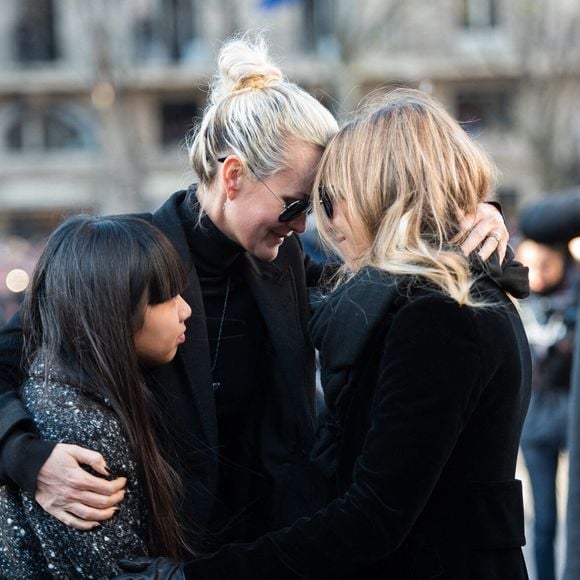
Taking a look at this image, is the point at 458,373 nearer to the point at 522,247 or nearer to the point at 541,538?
the point at 541,538

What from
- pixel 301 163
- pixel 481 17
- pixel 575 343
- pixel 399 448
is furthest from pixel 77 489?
pixel 481 17

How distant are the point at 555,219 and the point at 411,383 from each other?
2.70 m

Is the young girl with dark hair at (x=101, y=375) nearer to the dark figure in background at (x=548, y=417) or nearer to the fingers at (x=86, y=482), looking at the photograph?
the fingers at (x=86, y=482)

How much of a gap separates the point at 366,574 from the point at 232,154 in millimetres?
1061

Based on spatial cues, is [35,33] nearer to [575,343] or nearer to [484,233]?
[575,343]

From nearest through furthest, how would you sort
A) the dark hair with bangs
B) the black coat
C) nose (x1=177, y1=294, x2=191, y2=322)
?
the dark hair with bangs < nose (x1=177, y1=294, x2=191, y2=322) < the black coat

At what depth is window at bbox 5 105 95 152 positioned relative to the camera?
26.4m

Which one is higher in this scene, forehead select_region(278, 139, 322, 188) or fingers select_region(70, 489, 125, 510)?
forehead select_region(278, 139, 322, 188)

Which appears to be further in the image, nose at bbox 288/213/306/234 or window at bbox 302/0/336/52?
window at bbox 302/0/336/52

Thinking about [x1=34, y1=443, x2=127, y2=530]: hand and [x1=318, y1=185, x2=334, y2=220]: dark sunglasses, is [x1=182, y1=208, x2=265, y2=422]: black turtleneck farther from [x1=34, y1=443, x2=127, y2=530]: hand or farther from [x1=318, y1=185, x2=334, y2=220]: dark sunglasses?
[x1=34, y1=443, x2=127, y2=530]: hand

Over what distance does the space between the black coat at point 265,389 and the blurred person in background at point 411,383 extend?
447 mm

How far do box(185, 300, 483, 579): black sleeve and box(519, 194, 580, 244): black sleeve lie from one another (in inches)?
100

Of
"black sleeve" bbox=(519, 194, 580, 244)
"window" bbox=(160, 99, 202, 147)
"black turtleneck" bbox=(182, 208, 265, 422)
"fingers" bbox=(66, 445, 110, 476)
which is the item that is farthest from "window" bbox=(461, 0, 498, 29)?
"fingers" bbox=(66, 445, 110, 476)

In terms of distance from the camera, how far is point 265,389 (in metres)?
2.86
